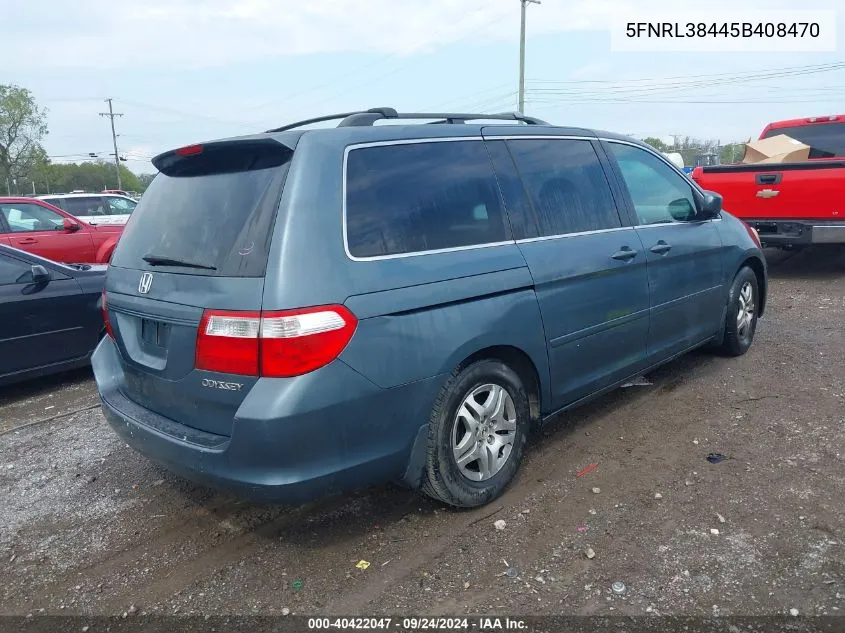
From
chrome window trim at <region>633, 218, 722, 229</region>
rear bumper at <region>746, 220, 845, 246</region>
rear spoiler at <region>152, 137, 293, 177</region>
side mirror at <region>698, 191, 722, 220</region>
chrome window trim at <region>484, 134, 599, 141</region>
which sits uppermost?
chrome window trim at <region>484, 134, 599, 141</region>

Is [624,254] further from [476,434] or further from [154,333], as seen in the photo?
[154,333]

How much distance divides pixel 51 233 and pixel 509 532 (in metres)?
9.74

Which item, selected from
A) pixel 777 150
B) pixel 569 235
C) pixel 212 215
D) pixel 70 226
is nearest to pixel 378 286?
pixel 212 215

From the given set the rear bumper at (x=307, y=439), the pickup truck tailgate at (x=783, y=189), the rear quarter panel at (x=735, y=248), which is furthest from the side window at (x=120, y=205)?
the rear bumper at (x=307, y=439)

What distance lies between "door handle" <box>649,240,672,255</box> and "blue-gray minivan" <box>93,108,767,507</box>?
0.28 meters

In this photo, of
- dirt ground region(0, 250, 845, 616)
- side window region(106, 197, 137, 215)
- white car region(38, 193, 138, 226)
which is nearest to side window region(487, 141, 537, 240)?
dirt ground region(0, 250, 845, 616)

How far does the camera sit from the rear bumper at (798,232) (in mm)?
7980

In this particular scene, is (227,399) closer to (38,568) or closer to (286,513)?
(286,513)

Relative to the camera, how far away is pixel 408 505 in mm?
3318

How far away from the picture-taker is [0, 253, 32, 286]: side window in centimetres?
514

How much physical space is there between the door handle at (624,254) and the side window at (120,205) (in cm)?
1408

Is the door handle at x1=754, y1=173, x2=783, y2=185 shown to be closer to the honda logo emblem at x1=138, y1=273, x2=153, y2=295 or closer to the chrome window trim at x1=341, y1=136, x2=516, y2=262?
the chrome window trim at x1=341, y1=136, x2=516, y2=262

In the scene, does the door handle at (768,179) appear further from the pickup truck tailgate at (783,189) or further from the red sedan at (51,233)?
the red sedan at (51,233)

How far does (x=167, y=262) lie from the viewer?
2.93m
